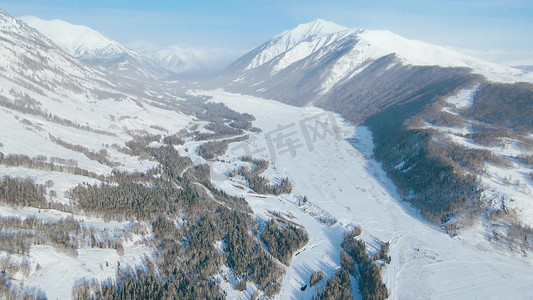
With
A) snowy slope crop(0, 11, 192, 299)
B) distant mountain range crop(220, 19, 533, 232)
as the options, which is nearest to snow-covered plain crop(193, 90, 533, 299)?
distant mountain range crop(220, 19, 533, 232)

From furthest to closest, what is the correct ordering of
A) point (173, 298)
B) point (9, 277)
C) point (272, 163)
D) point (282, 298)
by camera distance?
point (272, 163) → point (282, 298) → point (173, 298) → point (9, 277)

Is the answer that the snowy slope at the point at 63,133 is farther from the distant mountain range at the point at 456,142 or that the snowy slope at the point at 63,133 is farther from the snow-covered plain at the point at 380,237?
the distant mountain range at the point at 456,142

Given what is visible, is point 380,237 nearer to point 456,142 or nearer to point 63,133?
point 456,142

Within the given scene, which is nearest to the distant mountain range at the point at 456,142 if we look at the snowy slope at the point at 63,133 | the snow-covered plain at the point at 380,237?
the snow-covered plain at the point at 380,237

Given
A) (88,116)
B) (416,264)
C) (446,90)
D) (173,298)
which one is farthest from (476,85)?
(88,116)

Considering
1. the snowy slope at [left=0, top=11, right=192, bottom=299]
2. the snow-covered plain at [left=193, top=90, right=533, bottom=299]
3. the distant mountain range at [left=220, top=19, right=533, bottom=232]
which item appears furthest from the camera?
the distant mountain range at [left=220, top=19, right=533, bottom=232]

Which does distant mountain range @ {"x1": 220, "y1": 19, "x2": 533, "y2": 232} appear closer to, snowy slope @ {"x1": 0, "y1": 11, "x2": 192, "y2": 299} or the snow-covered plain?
the snow-covered plain

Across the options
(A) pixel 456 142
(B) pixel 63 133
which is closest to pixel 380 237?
(A) pixel 456 142

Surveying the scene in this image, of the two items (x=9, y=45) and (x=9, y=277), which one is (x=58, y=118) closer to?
(x=9, y=45)

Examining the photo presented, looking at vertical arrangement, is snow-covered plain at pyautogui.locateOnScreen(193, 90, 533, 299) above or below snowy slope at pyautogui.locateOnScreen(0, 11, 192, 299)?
below
